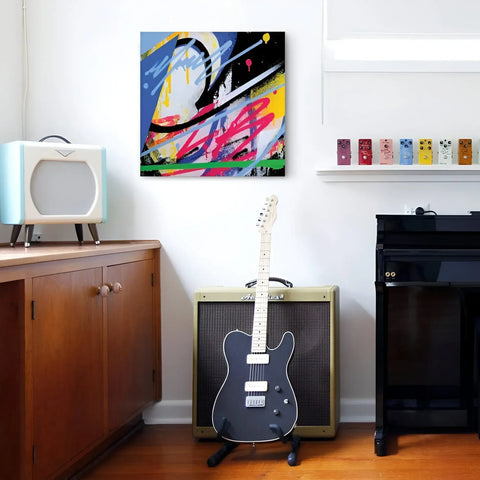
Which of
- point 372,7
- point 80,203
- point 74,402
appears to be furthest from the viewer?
point 372,7

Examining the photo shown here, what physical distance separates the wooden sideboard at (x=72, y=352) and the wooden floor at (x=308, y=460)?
147 millimetres

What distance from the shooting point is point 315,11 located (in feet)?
8.79

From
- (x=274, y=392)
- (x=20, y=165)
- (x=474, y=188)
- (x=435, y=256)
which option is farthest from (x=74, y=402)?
(x=474, y=188)

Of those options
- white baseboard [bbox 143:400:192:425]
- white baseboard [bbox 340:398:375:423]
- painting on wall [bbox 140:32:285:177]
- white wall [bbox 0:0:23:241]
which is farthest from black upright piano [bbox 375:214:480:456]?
white wall [bbox 0:0:23:241]

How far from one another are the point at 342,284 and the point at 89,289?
1.15 m

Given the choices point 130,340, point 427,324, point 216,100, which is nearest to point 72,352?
point 130,340

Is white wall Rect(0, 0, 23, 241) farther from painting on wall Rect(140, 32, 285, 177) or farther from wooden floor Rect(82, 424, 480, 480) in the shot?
wooden floor Rect(82, 424, 480, 480)

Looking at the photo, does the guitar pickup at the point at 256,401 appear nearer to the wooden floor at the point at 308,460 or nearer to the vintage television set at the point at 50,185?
the wooden floor at the point at 308,460

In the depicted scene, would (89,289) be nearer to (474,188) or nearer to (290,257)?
(290,257)

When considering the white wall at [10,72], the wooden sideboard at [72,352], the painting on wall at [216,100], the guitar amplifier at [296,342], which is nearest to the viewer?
the wooden sideboard at [72,352]

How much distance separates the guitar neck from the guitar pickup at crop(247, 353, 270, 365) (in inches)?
0.7

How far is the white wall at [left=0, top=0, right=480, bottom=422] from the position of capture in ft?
8.77

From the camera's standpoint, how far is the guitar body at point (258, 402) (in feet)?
7.36

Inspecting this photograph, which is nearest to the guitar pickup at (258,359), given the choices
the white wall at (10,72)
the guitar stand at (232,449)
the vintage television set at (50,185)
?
the guitar stand at (232,449)
